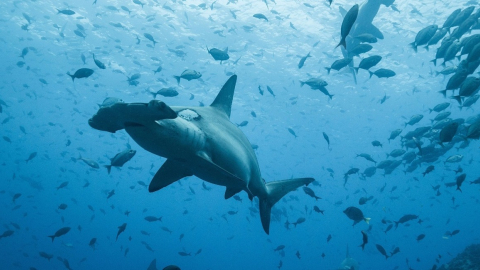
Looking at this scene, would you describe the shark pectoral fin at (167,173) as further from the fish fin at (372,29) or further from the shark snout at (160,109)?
the fish fin at (372,29)

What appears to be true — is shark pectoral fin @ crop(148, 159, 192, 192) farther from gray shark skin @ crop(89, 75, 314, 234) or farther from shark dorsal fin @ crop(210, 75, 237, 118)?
shark dorsal fin @ crop(210, 75, 237, 118)

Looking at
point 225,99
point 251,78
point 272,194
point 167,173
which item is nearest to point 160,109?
point 167,173

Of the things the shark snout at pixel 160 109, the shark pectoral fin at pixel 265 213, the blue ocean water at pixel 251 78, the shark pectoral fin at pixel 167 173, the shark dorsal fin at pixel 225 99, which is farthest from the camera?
the blue ocean water at pixel 251 78

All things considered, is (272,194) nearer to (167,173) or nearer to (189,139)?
(167,173)

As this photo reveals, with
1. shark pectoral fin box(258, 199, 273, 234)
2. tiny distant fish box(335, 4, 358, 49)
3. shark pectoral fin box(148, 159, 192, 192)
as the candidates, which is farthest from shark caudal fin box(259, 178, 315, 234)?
tiny distant fish box(335, 4, 358, 49)

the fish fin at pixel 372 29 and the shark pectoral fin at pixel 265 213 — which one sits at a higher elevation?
the fish fin at pixel 372 29

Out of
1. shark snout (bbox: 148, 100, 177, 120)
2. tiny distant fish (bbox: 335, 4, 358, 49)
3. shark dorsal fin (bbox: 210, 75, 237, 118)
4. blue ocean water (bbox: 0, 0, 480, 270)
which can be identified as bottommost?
blue ocean water (bbox: 0, 0, 480, 270)

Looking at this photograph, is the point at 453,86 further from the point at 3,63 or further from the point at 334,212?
the point at 334,212

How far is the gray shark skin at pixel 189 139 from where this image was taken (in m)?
2.01

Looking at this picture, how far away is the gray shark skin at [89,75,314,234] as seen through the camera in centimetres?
201

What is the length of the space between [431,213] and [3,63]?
446 feet

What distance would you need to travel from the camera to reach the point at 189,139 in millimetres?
2471

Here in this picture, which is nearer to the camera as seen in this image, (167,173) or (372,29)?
(167,173)

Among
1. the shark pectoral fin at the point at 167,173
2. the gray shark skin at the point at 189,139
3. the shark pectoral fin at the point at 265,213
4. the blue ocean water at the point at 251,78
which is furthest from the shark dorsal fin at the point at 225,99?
the blue ocean water at the point at 251,78
